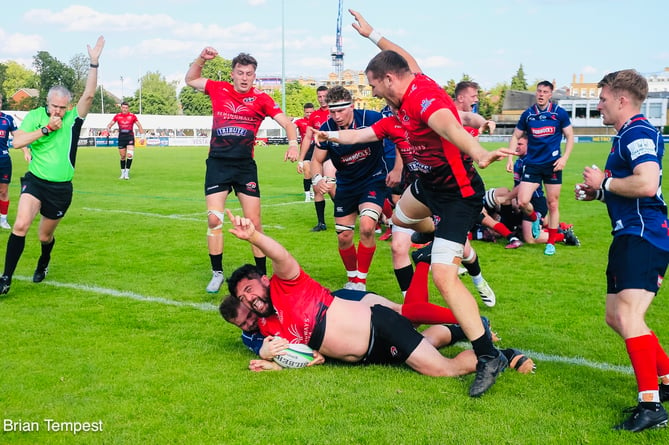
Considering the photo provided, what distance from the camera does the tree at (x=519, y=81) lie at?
4847 inches

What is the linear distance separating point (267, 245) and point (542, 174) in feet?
24.9

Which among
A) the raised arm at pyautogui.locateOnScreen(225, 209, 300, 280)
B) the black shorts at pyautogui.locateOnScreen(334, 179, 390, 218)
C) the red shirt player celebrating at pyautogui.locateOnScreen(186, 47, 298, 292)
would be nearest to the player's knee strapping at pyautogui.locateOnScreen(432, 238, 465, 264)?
the raised arm at pyautogui.locateOnScreen(225, 209, 300, 280)

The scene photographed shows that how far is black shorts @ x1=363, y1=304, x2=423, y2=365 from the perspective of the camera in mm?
5027

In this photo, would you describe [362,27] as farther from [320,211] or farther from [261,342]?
[320,211]

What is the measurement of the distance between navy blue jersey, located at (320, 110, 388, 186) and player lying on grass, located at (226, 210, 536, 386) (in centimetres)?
317

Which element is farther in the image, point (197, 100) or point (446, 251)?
point (197, 100)

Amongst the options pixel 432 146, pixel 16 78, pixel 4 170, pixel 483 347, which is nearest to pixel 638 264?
→ pixel 483 347

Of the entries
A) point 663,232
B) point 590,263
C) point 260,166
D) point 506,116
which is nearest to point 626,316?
point 663,232

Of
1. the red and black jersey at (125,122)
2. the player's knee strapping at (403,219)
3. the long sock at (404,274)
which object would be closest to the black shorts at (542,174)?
the long sock at (404,274)

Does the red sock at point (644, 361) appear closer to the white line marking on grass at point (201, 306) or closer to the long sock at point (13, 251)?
the white line marking on grass at point (201, 306)

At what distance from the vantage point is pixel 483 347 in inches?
188

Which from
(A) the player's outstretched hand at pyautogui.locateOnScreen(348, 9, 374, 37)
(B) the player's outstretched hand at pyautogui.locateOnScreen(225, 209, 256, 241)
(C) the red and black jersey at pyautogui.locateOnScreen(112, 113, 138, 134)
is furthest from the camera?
(C) the red and black jersey at pyautogui.locateOnScreen(112, 113, 138, 134)

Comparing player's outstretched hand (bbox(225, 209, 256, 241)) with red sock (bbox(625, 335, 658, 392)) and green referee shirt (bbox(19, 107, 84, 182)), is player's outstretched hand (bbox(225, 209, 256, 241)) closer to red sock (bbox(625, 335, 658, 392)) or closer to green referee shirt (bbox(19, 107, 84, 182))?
red sock (bbox(625, 335, 658, 392))

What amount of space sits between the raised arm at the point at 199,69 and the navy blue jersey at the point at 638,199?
17.1ft
